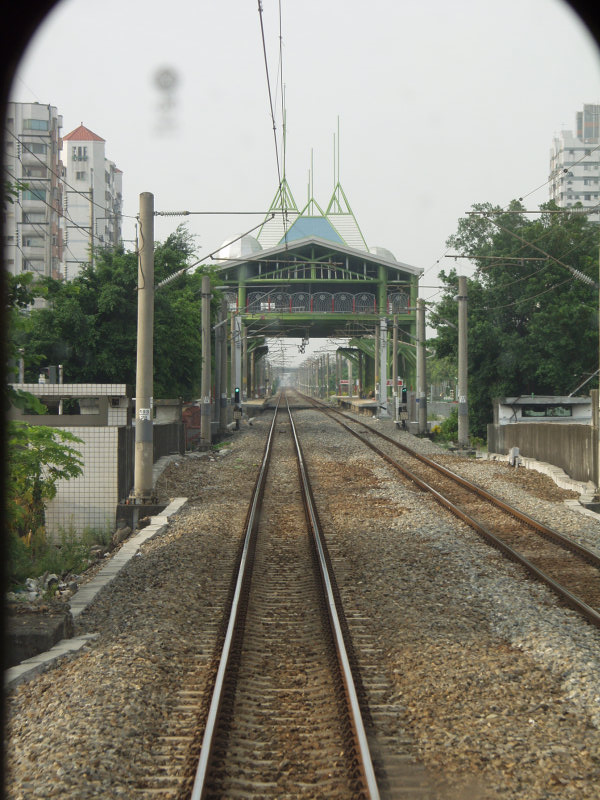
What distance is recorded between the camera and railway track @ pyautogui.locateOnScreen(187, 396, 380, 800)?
13.9 feet

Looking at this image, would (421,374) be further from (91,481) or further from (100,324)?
(91,481)

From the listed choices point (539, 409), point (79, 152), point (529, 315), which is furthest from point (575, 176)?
point (539, 409)

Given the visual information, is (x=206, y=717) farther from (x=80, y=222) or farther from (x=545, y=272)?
(x=80, y=222)

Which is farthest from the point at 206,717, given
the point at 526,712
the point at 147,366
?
the point at 147,366

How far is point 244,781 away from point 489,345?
29.6 metres

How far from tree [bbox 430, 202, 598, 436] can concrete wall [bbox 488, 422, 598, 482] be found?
6633mm

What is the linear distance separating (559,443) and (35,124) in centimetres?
6258

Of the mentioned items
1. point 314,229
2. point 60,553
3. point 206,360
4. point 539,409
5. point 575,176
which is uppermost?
point 575,176

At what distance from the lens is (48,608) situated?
716 cm

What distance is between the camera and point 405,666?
594 cm

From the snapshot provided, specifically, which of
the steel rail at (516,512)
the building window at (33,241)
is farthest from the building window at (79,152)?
the steel rail at (516,512)

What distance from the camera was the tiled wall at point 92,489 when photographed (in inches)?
579

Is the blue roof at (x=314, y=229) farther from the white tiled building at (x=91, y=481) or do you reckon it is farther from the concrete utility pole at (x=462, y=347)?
the white tiled building at (x=91, y=481)

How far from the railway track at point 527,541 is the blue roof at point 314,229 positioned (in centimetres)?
5645
